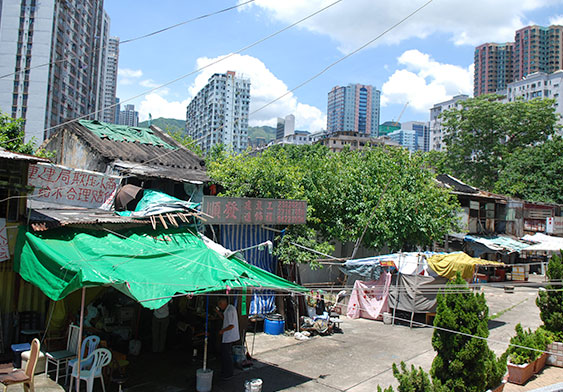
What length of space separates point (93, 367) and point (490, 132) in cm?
4189

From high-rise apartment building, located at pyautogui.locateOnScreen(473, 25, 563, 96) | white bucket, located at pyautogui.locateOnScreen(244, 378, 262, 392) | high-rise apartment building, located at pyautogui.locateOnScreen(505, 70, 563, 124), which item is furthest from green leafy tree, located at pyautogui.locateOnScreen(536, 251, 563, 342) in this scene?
high-rise apartment building, located at pyautogui.locateOnScreen(473, 25, 563, 96)

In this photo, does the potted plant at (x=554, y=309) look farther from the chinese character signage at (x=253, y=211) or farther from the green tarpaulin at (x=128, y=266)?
the green tarpaulin at (x=128, y=266)

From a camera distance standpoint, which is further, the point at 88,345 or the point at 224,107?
the point at 224,107

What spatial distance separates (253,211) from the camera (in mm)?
12461

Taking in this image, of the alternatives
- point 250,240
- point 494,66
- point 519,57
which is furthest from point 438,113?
point 250,240

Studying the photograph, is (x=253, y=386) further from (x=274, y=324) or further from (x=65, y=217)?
(x=65, y=217)

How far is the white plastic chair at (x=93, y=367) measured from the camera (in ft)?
24.4

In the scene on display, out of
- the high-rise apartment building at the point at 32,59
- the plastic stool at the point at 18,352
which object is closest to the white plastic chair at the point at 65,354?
the plastic stool at the point at 18,352

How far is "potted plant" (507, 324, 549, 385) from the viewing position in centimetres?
976

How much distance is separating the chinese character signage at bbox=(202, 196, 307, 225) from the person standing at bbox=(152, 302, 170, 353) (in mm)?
2611

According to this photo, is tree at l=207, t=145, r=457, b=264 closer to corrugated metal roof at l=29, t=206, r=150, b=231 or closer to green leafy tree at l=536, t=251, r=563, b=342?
corrugated metal roof at l=29, t=206, r=150, b=231

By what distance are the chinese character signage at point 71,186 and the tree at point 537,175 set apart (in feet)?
105

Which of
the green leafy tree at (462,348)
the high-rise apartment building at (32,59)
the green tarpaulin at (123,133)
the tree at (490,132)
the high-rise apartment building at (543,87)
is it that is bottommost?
the green leafy tree at (462,348)

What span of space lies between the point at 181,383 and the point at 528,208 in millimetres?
30108
